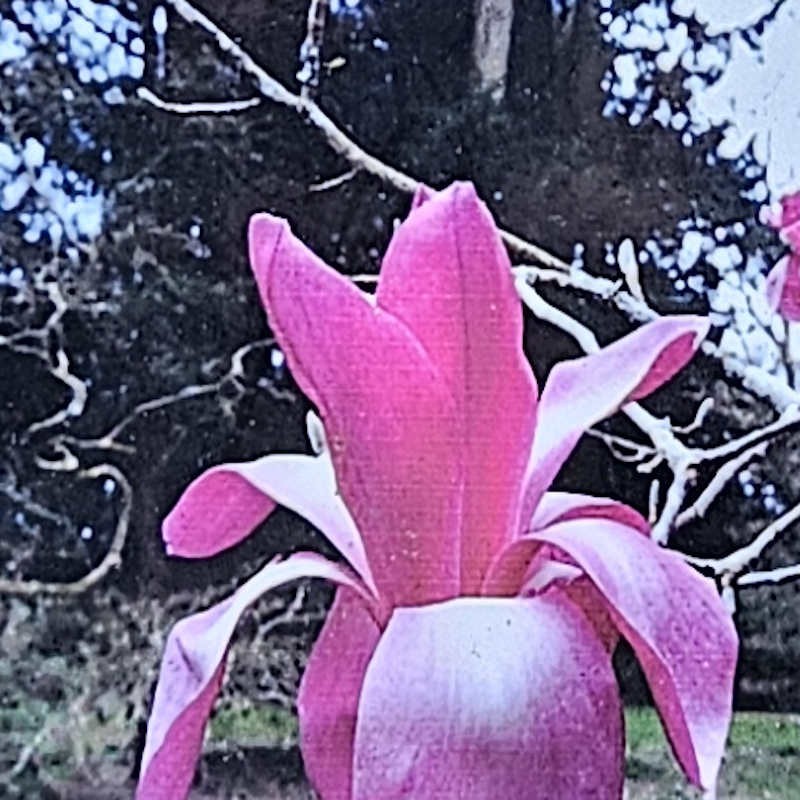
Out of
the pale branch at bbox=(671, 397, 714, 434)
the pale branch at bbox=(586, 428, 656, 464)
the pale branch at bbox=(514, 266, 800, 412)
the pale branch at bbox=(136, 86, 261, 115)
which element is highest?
the pale branch at bbox=(136, 86, 261, 115)

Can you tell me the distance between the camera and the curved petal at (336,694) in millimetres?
593

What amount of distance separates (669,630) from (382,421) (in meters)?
0.13

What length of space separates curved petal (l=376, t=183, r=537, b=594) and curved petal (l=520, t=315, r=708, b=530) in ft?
0.03

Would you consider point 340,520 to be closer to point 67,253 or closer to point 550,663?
point 550,663

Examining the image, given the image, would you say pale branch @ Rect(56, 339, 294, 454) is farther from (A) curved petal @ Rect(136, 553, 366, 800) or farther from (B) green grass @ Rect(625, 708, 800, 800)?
(B) green grass @ Rect(625, 708, 800, 800)

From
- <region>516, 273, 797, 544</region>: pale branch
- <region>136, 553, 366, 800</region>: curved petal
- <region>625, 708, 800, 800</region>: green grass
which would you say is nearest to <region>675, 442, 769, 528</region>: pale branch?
<region>516, 273, 797, 544</region>: pale branch

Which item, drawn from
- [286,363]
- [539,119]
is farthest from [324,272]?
[539,119]

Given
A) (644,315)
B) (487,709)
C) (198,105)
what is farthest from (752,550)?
(198,105)

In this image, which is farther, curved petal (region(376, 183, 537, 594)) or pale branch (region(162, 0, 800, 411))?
pale branch (region(162, 0, 800, 411))

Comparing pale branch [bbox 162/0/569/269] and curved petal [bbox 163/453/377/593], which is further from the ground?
pale branch [bbox 162/0/569/269]

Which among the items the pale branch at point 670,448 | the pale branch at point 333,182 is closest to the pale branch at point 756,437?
the pale branch at point 670,448

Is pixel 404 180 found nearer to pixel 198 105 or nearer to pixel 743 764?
pixel 198 105

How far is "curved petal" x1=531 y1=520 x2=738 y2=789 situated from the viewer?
0.54m

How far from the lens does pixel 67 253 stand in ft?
2.38
